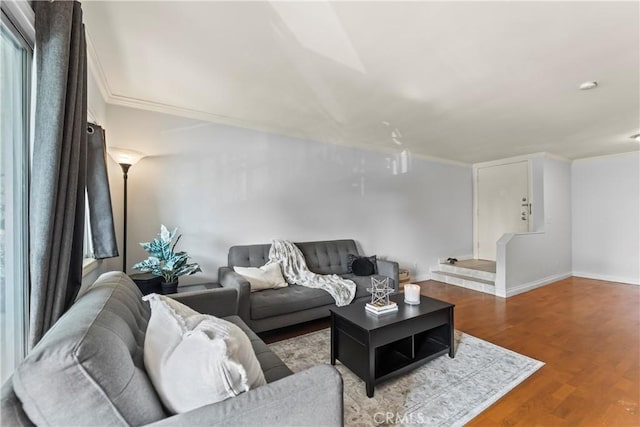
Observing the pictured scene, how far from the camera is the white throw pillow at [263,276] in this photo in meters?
2.76

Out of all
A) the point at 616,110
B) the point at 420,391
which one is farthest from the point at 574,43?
the point at 420,391

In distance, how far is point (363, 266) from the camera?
3.41 metres

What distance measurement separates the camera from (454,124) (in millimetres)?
3318

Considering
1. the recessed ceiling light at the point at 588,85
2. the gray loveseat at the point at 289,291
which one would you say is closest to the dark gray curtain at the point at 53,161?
the gray loveseat at the point at 289,291

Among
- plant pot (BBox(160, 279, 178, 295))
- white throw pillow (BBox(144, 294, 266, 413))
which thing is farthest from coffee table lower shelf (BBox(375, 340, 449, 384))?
plant pot (BBox(160, 279, 178, 295))

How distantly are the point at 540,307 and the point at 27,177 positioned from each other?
15.9 ft

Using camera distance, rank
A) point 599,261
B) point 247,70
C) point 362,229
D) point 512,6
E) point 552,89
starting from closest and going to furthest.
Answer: point 512,6
point 247,70
point 552,89
point 362,229
point 599,261

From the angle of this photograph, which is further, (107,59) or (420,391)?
(107,59)

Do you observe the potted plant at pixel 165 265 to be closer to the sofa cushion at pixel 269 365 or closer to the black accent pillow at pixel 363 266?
the sofa cushion at pixel 269 365

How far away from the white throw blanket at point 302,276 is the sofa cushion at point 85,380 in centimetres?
216

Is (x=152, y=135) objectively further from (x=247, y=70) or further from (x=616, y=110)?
(x=616, y=110)

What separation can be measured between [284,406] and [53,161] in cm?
126

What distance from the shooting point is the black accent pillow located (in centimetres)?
340

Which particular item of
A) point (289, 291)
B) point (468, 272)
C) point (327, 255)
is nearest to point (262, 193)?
point (327, 255)
